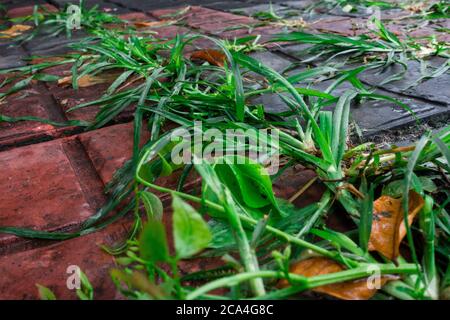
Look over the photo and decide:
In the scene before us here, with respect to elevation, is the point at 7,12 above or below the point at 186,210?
below

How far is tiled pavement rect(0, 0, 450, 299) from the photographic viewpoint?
0.70 metres

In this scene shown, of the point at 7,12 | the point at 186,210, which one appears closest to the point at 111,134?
the point at 186,210

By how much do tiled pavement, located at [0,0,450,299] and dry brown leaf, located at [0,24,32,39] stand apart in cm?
62

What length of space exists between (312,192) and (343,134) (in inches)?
4.8

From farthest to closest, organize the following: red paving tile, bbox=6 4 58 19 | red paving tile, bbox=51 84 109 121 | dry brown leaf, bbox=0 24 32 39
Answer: red paving tile, bbox=6 4 58 19 < dry brown leaf, bbox=0 24 32 39 < red paving tile, bbox=51 84 109 121

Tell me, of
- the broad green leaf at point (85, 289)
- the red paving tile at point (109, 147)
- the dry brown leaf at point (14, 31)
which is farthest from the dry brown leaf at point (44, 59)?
the broad green leaf at point (85, 289)

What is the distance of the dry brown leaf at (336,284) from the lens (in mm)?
572

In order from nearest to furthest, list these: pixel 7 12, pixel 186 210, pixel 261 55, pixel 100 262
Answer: pixel 186 210
pixel 100 262
pixel 261 55
pixel 7 12

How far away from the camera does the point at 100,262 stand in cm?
70

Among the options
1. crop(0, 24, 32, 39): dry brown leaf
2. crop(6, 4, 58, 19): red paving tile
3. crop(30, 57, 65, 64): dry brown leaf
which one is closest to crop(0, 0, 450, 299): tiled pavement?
crop(30, 57, 65, 64): dry brown leaf

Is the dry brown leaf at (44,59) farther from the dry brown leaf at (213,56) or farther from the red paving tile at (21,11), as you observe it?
the red paving tile at (21,11)

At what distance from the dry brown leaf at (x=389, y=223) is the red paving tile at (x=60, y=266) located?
1.16ft

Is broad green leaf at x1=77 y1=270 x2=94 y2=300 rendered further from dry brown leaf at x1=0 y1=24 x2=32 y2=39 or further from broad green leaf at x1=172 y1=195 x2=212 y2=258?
dry brown leaf at x1=0 y1=24 x2=32 y2=39
